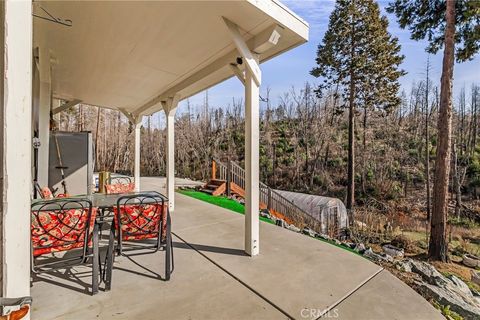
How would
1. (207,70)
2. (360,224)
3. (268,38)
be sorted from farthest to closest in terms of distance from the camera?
1. (360,224)
2. (207,70)
3. (268,38)

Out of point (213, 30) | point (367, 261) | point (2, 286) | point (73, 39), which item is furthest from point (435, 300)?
point (73, 39)

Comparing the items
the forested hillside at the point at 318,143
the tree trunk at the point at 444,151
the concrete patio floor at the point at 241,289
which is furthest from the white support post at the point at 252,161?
the forested hillside at the point at 318,143

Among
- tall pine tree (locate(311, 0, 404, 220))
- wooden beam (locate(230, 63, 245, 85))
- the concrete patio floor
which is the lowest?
the concrete patio floor

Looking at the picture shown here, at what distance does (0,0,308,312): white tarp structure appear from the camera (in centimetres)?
Result: 149

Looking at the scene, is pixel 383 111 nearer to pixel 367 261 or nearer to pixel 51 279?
pixel 367 261

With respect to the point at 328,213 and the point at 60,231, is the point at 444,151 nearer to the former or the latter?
the point at 328,213

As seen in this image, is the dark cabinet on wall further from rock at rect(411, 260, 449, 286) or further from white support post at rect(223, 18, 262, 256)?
rock at rect(411, 260, 449, 286)

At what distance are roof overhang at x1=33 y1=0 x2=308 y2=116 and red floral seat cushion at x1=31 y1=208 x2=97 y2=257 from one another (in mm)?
2212

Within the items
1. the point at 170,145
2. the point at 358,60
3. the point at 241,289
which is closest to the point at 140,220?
the point at 241,289

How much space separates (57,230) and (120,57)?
2.89 metres

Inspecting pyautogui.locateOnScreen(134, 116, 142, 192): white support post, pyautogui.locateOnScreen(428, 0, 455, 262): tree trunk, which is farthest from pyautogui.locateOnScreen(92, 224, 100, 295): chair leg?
pyautogui.locateOnScreen(428, 0, 455, 262): tree trunk

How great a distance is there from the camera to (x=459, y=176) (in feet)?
47.6

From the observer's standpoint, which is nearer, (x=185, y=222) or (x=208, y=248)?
(x=208, y=248)

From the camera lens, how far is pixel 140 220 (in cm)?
249
